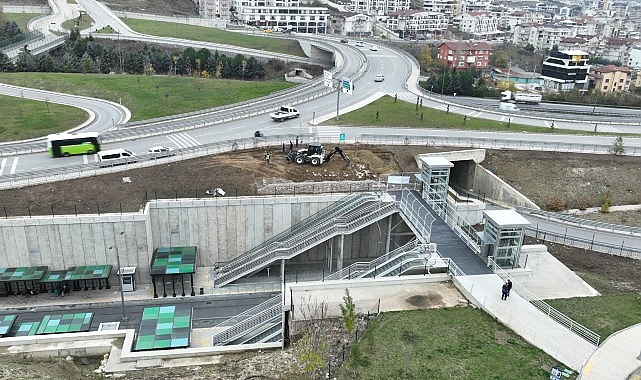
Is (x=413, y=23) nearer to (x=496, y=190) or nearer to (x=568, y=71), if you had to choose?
(x=568, y=71)

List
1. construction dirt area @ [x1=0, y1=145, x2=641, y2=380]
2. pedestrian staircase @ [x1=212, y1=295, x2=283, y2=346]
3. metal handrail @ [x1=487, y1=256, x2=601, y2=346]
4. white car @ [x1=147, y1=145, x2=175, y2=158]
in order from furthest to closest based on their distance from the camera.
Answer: white car @ [x1=147, y1=145, x2=175, y2=158] < construction dirt area @ [x1=0, y1=145, x2=641, y2=380] < pedestrian staircase @ [x1=212, y1=295, x2=283, y2=346] < metal handrail @ [x1=487, y1=256, x2=601, y2=346]

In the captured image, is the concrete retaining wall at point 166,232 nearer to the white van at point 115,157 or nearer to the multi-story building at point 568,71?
the white van at point 115,157

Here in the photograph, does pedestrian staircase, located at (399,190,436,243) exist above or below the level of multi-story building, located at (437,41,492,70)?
below

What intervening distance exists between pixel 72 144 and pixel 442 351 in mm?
37545

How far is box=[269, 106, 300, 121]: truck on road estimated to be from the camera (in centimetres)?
5709

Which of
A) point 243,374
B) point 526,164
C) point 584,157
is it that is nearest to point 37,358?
point 243,374

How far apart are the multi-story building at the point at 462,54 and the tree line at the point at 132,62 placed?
47885mm

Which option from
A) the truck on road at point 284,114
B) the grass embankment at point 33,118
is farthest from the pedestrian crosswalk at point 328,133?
the grass embankment at point 33,118

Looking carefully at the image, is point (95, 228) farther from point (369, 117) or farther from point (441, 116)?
point (441, 116)

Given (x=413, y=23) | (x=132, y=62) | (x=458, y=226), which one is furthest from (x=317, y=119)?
(x=413, y=23)

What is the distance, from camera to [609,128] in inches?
2491

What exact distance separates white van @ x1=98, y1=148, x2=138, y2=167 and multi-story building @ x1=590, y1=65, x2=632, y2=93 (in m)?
111

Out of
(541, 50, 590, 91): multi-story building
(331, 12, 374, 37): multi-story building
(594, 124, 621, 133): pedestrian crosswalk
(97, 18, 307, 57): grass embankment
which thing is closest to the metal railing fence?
(594, 124, 621, 133): pedestrian crosswalk

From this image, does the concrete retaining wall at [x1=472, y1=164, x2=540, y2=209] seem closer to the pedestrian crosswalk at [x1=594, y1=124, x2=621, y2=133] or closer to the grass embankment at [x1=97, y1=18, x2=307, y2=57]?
the pedestrian crosswalk at [x1=594, y1=124, x2=621, y2=133]
